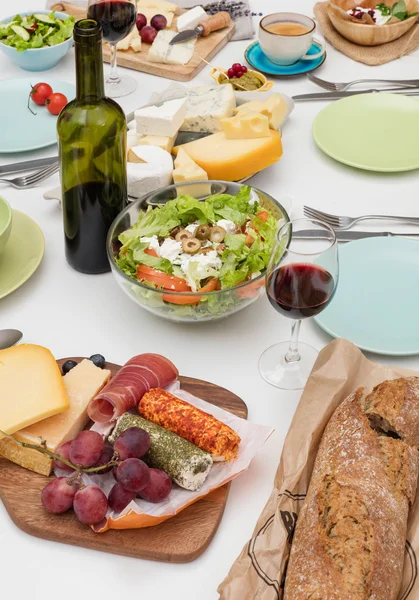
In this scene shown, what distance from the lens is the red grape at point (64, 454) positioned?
1.17 metres

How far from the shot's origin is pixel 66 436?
4.00 ft

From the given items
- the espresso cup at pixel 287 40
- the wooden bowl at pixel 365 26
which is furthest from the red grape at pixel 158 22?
the wooden bowl at pixel 365 26

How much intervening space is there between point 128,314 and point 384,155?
878 mm

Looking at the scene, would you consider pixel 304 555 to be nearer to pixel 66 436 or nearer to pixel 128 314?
pixel 66 436

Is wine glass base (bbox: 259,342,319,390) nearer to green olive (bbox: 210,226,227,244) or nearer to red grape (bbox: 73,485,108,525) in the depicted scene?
green olive (bbox: 210,226,227,244)

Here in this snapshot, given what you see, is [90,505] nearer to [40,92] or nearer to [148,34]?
[40,92]

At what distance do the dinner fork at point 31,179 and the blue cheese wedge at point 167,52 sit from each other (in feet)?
2.18

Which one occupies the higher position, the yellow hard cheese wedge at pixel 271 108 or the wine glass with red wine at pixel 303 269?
the wine glass with red wine at pixel 303 269

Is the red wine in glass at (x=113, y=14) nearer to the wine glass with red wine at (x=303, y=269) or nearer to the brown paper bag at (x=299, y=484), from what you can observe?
the wine glass with red wine at (x=303, y=269)

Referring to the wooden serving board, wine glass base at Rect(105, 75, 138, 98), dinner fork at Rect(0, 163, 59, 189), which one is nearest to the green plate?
dinner fork at Rect(0, 163, 59, 189)

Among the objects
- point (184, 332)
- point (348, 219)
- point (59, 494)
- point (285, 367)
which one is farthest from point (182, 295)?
point (348, 219)

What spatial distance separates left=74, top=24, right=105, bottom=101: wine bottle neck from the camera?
1.35m

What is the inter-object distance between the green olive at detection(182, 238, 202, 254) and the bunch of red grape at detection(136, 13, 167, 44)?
1.22 m

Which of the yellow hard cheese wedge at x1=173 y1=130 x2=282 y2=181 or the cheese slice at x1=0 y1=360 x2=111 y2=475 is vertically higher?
the yellow hard cheese wedge at x1=173 y1=130 x2=282 y2=181
